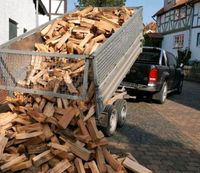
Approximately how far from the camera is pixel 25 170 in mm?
5488

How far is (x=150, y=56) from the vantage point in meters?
13.0

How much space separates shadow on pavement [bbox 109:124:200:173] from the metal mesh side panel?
149 centimetres

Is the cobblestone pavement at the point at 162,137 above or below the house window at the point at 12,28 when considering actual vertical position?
below

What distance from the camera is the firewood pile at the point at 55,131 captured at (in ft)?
18.2

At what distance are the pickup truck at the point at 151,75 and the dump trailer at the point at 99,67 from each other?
2735mm

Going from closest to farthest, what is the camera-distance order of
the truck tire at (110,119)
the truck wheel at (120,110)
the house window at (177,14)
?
1. the truck tire at (110,119)
2. the truck wheel at (120,110)
3. the house window at (177,14)

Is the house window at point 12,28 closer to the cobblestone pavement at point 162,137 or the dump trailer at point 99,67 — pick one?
the cobblestone pavement at point 162,137

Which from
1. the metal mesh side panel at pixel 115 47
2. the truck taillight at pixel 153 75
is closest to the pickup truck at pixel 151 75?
the truck taillight at pixel 153 75

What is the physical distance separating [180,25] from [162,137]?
35.0 m

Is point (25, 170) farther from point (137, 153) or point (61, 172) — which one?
point (137, 153)

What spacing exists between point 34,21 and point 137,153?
48.8 feet

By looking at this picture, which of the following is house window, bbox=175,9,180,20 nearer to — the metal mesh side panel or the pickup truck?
the pickup truck

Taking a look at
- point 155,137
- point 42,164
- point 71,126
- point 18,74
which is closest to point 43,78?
point 18,74

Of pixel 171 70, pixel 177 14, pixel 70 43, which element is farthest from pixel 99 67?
pixel 177 14
